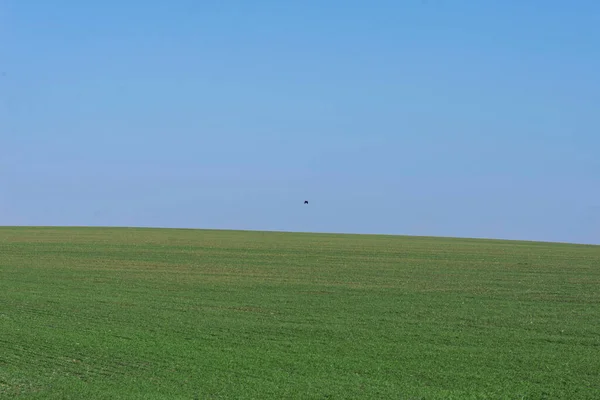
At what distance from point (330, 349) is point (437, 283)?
12926 millimetres

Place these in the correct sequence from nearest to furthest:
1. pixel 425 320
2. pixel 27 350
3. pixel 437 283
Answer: pixel 27 350 < pixel 425 320 < pixel 437 283

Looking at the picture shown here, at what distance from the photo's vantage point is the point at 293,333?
16.4 metres

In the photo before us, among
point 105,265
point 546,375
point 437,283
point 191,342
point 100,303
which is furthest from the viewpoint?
point 105,265

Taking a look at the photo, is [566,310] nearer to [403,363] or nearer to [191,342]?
[403,363]

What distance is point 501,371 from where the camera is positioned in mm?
13172

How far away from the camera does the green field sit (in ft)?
39.4

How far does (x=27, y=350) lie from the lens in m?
14.1

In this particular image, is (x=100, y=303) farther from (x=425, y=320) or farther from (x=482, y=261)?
(x=482, y=261)

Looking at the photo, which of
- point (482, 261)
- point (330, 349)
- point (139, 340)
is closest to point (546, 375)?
point (330, 349)

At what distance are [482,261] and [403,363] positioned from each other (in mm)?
26743

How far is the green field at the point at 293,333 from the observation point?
1201 cm

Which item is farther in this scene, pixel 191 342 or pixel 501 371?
pixel 191 342

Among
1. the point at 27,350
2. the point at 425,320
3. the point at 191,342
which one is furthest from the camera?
the point at 425,320

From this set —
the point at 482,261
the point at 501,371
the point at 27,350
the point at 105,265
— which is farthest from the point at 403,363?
the point at 482,261
